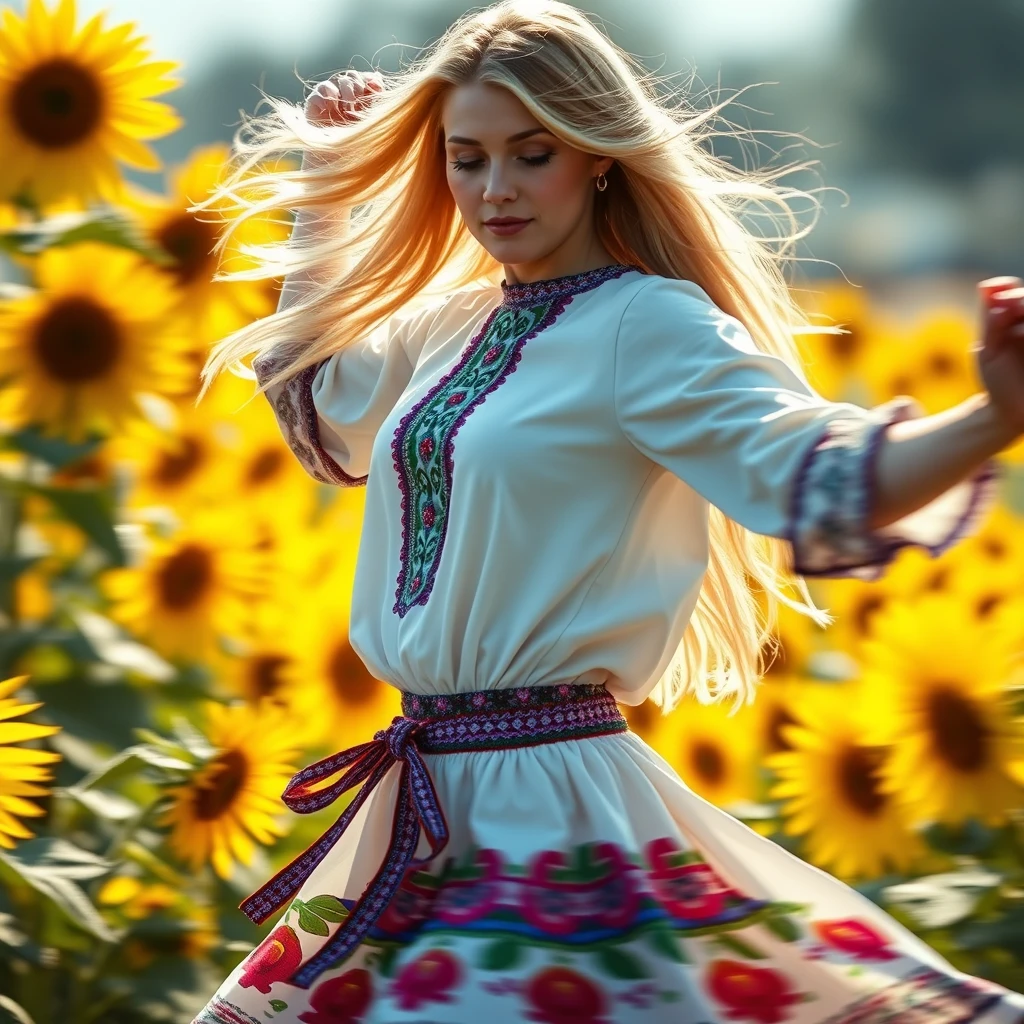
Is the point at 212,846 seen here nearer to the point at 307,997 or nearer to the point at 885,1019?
the point at 307,997

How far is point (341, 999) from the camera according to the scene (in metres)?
2.19

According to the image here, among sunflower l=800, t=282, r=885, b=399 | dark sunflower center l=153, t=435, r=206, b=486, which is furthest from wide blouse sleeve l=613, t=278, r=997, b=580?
sunflower l=800, t=282, r=885, b=399

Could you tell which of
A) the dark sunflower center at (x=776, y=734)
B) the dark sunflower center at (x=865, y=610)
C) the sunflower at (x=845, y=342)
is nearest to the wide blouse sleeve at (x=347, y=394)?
the dark sunflower center at (x=776, y=734)

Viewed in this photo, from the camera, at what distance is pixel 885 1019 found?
204 centimetres

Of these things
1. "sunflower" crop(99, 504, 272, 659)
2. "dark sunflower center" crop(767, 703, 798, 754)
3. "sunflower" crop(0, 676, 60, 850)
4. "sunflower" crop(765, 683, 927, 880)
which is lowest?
"sunflower" crop(0, 676, 60, 850)

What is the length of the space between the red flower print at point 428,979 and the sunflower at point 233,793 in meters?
0.93

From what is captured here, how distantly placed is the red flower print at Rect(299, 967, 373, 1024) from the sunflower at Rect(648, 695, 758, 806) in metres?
1.66

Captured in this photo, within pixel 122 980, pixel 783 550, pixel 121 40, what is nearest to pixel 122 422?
pixel 121 40

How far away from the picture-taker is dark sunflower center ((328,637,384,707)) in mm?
3555

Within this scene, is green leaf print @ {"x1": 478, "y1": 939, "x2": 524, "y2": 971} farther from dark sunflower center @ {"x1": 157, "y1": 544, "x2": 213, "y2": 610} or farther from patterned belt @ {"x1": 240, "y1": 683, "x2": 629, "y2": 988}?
dark sunflower center @ {"x1": 157, "y1": 544, "x2": 213, "y2": 610}

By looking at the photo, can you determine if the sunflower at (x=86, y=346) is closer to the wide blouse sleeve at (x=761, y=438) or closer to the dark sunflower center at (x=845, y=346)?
the wide blouse sleeve at (x=761, y=438)

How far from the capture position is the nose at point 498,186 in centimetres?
234

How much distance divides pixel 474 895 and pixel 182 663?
1.57 meters

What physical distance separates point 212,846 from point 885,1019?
1337mm
